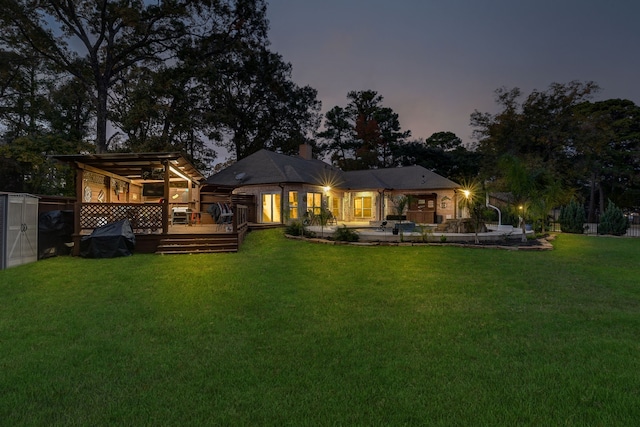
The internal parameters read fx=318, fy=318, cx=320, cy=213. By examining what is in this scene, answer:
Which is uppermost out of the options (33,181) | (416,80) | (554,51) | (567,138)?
(554,51)

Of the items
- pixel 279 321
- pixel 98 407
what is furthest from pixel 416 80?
pixel 98 407

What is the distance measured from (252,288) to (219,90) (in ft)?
86.5

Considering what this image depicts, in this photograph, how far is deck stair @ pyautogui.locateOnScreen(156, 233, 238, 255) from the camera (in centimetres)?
983

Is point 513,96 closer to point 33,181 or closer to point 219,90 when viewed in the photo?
point 219,90

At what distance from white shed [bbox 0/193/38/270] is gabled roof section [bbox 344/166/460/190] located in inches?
660

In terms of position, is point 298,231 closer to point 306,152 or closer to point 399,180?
point 399,180

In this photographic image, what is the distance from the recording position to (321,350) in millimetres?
3049

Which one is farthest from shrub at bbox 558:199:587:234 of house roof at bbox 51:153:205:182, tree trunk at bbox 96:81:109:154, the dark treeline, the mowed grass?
tree trunk at bbox 96:81:109:154

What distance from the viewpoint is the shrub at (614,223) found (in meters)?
16.6

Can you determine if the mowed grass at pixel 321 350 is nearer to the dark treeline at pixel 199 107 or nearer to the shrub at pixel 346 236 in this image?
the shrub at pixel 346 236

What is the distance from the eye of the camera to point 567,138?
1033 inches

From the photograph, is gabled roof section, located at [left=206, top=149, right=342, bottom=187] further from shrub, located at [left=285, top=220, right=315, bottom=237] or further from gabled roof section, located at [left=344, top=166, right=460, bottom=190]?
shrub, located at [left=285, top=220, right=315, bottom=237]

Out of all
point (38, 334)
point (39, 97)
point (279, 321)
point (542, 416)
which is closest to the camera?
point (542, 416)

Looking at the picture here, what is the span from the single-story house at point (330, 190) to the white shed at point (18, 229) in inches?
372
